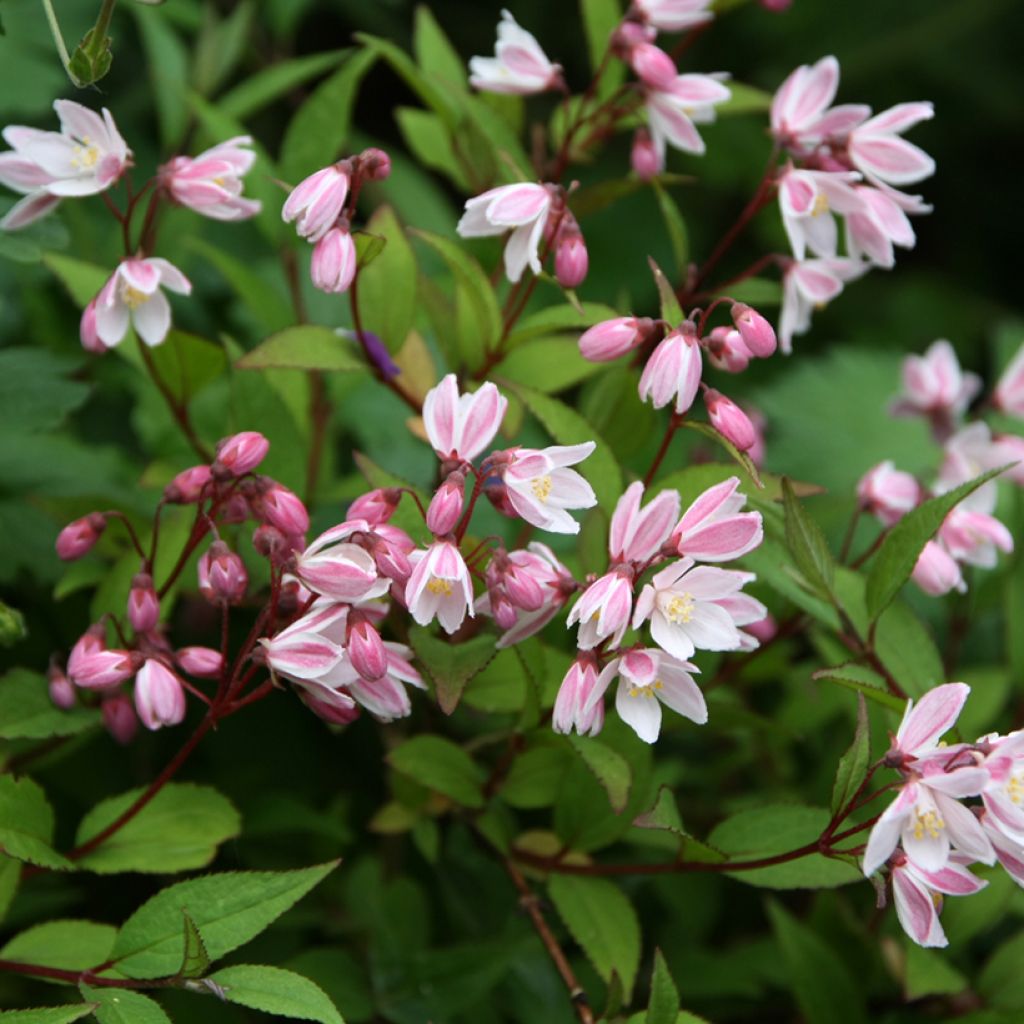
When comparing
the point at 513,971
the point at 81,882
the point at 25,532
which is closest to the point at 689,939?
the point at 513,971

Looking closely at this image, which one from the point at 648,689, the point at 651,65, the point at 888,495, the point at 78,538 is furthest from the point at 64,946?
the point at 651,65

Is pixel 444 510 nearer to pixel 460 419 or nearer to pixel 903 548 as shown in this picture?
pixel 460 419

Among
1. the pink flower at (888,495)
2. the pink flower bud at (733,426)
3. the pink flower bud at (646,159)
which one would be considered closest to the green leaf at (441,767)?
the pink flower bud at (733,426)

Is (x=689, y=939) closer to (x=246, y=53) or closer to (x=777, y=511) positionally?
(x=777, y=511)

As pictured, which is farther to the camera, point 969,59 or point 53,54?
point 969,59

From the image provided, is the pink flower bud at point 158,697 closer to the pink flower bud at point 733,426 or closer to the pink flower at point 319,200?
the pink flower at point 319,200

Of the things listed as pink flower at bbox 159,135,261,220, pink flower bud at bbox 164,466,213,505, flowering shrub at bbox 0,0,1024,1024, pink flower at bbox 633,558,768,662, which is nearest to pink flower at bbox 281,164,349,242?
flowering shrub at bbox 0,0,1024,1024
